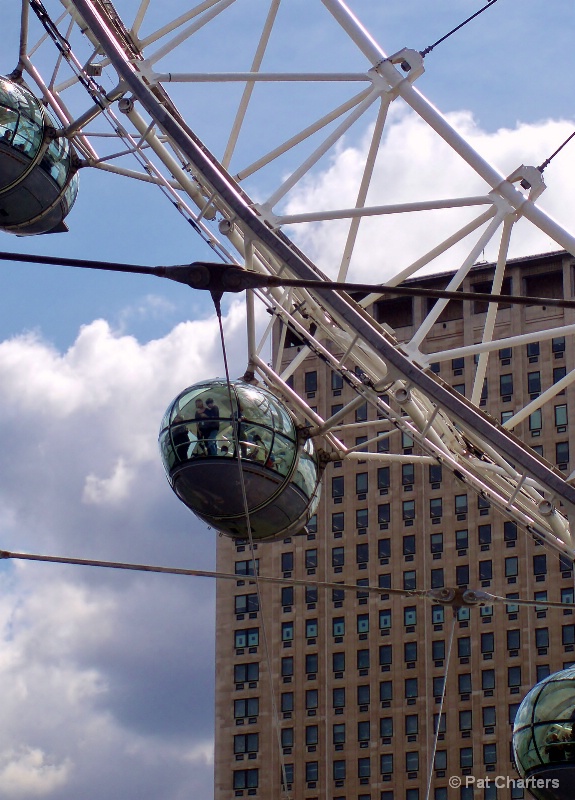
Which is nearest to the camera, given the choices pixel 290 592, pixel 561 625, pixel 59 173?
pixel 59 173

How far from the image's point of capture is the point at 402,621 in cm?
11025

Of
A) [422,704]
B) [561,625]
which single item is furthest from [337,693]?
[561,625]

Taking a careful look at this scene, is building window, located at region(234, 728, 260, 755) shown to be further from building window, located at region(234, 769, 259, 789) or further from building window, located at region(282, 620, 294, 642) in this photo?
building window, located at region(282, 620, 294, 642)

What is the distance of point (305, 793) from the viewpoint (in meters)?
108

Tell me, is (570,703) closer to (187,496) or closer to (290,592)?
(187,496)

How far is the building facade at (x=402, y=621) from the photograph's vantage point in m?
107

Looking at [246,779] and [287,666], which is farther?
[287,666]

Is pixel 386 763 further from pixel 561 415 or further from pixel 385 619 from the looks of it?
pixel 561 415

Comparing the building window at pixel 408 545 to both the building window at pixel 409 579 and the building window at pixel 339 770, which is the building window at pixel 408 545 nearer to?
the building window at pixel 409 579

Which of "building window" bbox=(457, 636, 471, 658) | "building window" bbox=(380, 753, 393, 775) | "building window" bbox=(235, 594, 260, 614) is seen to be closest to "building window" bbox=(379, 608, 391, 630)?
"building window" bbox=(457, 636, 471, 658)

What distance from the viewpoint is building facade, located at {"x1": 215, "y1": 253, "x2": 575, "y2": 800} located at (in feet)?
350

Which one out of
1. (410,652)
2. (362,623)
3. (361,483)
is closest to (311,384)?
(361,483)

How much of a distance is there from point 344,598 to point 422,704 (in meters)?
8.00

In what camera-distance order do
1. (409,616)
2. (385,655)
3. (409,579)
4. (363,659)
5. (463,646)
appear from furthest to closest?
(363,659) → (409,579) → (385,655) → (409,616) → (463,646)
